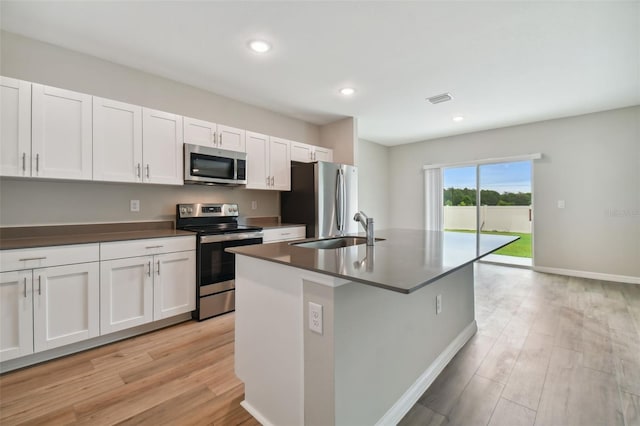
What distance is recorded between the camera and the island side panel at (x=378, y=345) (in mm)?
1182

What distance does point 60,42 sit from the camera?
2430 millimetres

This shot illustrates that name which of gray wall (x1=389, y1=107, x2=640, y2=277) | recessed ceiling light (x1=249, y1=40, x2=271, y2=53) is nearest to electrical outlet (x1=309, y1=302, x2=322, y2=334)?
recessed ceiling light (x1=249, y1=40, x2=271, y2=53)

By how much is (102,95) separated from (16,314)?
1.98 meters

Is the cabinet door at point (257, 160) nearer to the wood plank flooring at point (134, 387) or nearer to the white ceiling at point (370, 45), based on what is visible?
the white ceiling at point (370, 45)

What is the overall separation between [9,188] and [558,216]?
22.3ft

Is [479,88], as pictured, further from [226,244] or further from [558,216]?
[226,244]

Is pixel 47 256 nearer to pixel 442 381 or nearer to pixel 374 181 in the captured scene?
pixel 442 381

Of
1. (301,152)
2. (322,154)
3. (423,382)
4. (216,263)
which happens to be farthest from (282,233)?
(423,382)

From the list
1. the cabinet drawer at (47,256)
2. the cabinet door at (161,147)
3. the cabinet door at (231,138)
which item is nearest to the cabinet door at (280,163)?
the cabinet door at (231,138)

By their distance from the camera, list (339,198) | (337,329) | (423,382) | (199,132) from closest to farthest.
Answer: (337,329) → (423,382) → (199,132) → (339,198)

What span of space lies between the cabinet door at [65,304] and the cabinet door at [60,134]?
0.78m

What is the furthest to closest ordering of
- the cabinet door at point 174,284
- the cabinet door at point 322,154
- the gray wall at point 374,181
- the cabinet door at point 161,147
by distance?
the gray wall at point 374,181 → the cabinet door at point 322,154 → the cabinet door at point 161,147 → the cabinet door at point 174,284

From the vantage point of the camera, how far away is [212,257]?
2850mm

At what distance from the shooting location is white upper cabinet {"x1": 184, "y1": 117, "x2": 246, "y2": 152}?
3.01 m
